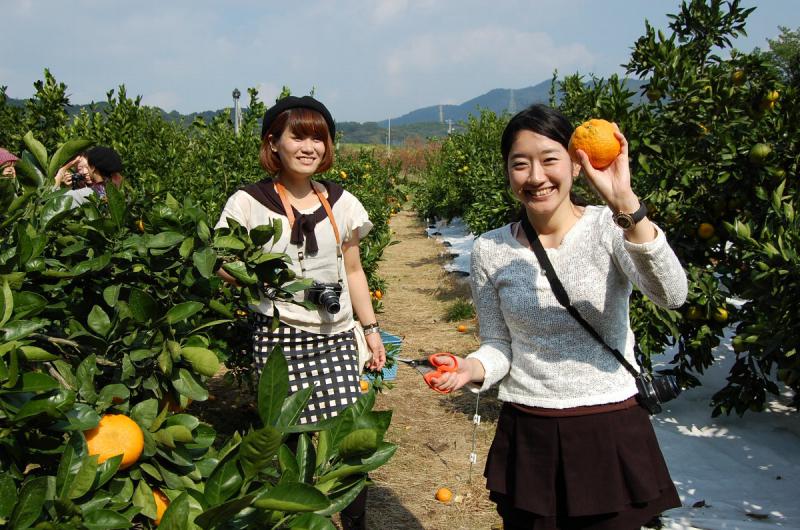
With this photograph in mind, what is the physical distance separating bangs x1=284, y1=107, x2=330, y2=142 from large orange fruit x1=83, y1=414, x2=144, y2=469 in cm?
135

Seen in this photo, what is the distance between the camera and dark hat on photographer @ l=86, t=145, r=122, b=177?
12.1ft

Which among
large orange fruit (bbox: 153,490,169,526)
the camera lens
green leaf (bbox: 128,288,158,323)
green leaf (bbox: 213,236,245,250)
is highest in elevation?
green leaf (bbox: 213,236,245,250)

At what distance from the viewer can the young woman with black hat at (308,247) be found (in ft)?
7.14

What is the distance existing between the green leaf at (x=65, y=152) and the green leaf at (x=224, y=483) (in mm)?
564

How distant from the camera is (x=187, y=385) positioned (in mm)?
1103

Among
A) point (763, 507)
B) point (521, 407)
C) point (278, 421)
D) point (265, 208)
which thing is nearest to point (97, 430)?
point (278, 421)

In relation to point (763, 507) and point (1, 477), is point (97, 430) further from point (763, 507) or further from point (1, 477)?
point (763, 507)

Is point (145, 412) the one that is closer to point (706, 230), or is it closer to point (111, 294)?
point (111, 294)

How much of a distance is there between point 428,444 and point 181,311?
289 centimetres

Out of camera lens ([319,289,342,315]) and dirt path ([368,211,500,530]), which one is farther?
dirt path ([368,211,500,530])

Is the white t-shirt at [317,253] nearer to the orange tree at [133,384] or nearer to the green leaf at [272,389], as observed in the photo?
the orange tree at [133,384]

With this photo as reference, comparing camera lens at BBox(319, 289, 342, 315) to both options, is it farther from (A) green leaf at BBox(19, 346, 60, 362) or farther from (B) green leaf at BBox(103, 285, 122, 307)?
(A) green leaf at BBox(19, 346, 60, 362)

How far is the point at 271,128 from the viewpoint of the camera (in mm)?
2227

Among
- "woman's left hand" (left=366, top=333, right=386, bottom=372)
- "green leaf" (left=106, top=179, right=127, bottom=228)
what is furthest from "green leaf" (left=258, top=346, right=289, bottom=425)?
"woman's left hand" (left=366, top=333, right=386, bottom=372)
